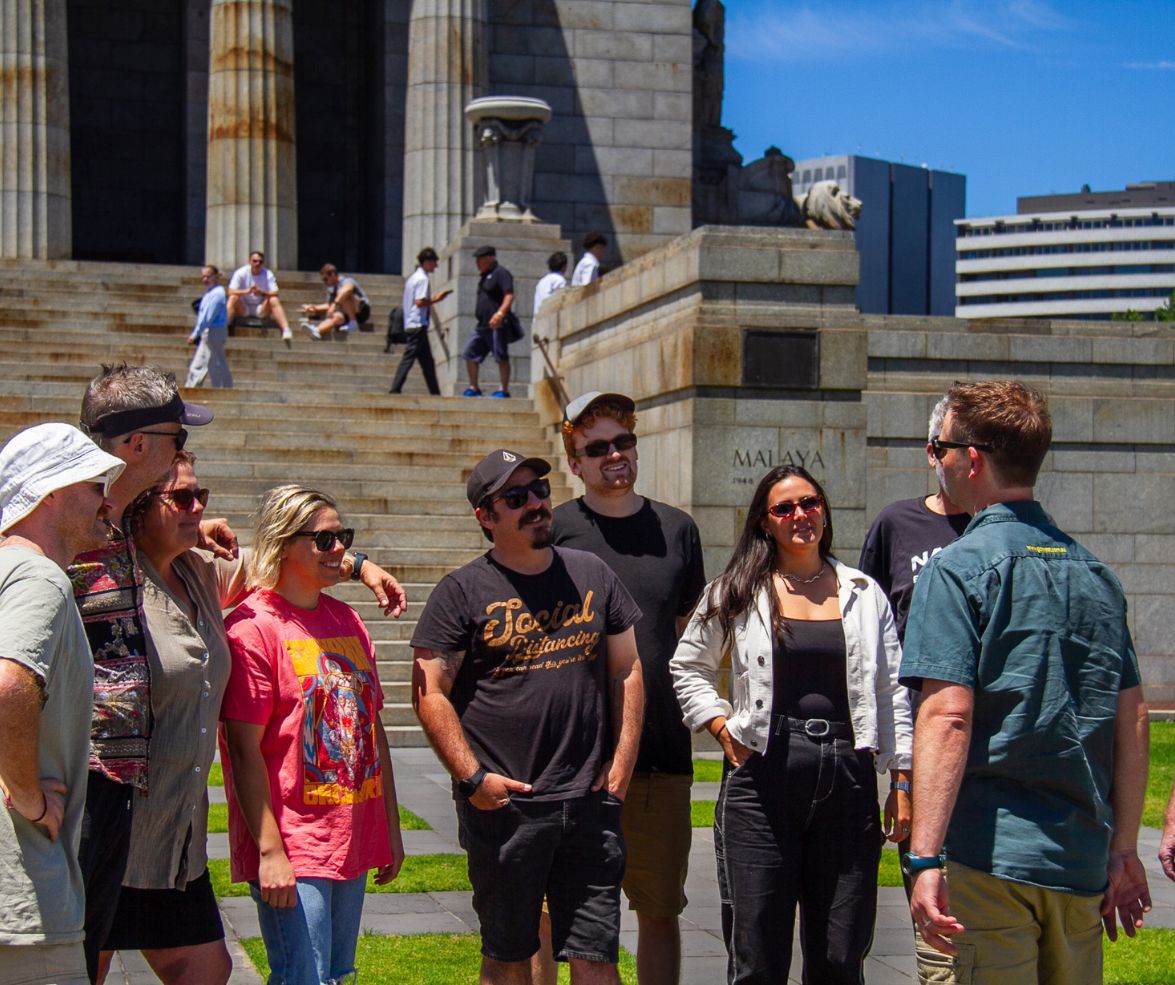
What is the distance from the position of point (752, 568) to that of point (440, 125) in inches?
847

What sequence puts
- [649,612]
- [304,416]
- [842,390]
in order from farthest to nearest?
1. [304,416]
2. [842,390]
3. [649,612]

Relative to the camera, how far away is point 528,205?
2281 cm

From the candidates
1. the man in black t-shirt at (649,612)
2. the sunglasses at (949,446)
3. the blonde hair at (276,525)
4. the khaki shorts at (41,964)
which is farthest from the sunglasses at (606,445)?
the khaki shorts at (41,964)

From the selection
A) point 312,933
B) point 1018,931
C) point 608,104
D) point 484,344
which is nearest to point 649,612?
point 312,933

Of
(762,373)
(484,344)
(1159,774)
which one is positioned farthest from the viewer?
(484,344)

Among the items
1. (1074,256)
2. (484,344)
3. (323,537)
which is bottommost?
(323,537)

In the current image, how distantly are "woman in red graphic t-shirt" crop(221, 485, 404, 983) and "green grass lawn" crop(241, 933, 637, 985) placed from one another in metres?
1.51

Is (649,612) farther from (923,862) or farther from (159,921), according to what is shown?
(923,862)

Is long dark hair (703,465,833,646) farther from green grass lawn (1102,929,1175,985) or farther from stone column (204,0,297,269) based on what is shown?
stone column (204,0,297,269)

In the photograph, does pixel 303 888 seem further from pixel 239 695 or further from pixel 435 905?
pixel 435 905

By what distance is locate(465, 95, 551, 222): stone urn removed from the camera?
22.4m

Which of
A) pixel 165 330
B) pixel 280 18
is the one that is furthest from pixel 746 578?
pixel 280 18

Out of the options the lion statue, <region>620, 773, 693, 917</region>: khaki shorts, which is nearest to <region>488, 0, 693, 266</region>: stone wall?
the lion statue

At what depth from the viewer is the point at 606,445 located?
643 cm
